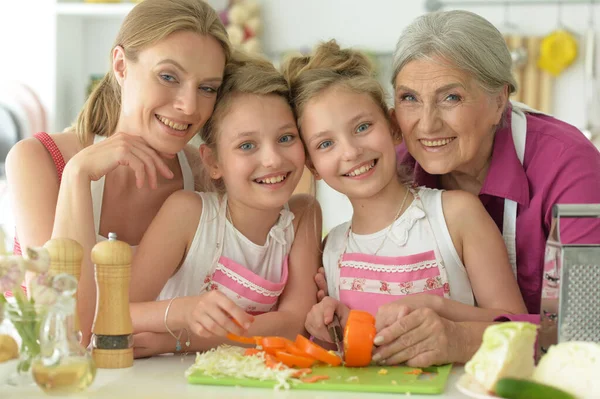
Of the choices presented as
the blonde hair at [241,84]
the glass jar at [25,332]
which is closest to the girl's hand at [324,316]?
the blonde hair at [241,84]

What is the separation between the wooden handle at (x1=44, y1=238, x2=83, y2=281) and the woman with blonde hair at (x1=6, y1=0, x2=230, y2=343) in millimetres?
266

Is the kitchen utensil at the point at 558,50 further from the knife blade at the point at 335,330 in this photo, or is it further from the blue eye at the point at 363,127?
the knife blade at the point at 335,330

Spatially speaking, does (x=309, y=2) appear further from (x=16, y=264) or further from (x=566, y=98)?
(x=16, y=264)

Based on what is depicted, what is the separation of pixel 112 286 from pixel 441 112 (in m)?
0.81

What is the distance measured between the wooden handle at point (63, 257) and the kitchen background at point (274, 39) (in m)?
2.14

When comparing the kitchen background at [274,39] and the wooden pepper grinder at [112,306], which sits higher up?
the kitchen background at [274,39]

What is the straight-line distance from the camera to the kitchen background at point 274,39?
352 cm

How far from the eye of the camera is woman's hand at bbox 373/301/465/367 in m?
1.37

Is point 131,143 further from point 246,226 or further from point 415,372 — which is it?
point 415,372

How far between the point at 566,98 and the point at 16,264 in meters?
3.01

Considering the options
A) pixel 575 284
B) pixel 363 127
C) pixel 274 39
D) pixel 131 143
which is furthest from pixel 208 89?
pixel 274 39

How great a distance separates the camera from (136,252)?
5.98 feet

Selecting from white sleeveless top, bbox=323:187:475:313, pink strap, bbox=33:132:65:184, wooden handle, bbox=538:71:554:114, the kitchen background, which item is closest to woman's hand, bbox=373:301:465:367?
white sleeveless top, bbox=323:187:475:313

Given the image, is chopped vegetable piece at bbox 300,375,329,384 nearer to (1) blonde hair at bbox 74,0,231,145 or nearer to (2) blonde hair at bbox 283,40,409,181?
(2) blonde hair at bbox 283,40,409,181
